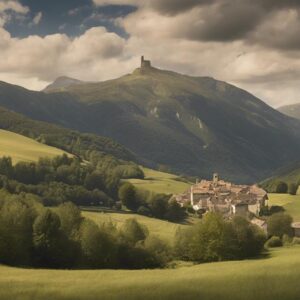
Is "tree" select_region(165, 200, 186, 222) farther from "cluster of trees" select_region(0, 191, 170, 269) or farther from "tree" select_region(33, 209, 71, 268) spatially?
"tree" select_region(33, 209, 71, 268)

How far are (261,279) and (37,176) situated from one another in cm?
11861

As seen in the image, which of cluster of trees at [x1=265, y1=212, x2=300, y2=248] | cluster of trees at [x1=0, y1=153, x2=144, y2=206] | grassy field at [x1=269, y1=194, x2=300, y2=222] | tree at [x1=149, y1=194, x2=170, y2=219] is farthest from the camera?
grassy field at [x1=269, y1=194, x2=300, y2=222]

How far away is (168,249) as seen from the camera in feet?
270

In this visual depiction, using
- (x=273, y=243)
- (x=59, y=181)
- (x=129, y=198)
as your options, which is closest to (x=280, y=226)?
(x=273, y=243)

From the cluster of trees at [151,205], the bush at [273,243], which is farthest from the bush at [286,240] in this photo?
the cluster of trees at [151,205]

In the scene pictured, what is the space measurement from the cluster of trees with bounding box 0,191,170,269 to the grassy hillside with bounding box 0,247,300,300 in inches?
321

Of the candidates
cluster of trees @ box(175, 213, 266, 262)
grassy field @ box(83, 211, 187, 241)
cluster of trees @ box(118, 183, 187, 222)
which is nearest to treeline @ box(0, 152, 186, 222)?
cluster of trees @ box(118, 183, 187, 222)

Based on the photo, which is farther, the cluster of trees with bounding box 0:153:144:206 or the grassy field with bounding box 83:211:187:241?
the cluster of trees with bounding box 0:153:144:206

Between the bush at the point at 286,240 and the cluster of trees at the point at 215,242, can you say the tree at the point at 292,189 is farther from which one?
the cluster of trees at the point at 215,242

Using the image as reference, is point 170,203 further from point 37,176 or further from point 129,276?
point 129,276

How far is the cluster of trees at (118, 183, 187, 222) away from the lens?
143m

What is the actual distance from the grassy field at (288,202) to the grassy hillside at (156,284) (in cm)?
8964

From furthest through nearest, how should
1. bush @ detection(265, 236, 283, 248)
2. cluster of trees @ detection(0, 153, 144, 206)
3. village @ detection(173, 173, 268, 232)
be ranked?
village @ detection(173, 173, 268, 232) < cluster of trees @ detection(0, 153, 144, 206) < bush @ detection(265, 236, 283, 248)

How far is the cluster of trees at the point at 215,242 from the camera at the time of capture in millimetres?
79450
